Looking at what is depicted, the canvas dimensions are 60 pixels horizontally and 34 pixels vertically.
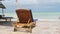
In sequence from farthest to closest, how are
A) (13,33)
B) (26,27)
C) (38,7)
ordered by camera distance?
(38,7)
(26,27)
(13,33)

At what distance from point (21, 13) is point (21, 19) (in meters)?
0.23

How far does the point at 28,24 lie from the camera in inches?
284

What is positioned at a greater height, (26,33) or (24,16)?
(24,16)

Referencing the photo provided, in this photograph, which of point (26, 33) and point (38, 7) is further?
point (38, 7)

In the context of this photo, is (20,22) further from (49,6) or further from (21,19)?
(49,6)

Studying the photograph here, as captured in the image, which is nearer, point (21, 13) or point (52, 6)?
point (21, 13)

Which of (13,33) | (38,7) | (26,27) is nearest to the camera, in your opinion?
(13,33)

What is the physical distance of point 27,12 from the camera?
7418 mm

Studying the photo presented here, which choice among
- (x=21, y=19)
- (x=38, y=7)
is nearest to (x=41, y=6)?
(x=38, y=7)

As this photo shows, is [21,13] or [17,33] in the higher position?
[21,13]

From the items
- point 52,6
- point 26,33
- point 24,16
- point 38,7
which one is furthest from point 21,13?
point 52,6

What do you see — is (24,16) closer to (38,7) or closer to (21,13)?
(21,13)

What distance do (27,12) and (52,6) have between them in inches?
774

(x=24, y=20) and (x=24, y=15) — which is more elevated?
(x=24, y=15)
